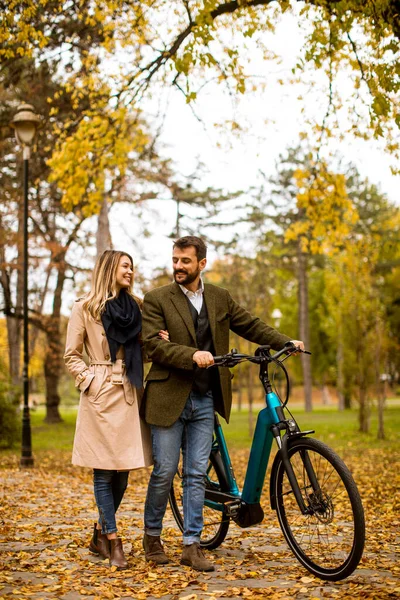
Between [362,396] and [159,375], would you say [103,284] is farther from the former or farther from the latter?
[362,396]

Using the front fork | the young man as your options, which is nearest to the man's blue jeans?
the young man

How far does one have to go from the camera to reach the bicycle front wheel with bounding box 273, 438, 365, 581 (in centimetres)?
400

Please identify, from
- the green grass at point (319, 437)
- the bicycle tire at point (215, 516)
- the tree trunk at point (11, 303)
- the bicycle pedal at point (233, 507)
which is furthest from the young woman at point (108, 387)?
the tree trunk at point (11, 303)

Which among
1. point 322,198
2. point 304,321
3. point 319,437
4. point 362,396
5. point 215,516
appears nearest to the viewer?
point 215,516

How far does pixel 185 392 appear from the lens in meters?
Result: 4.61

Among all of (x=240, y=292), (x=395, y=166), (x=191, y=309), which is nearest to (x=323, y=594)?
(x=191, y=309)

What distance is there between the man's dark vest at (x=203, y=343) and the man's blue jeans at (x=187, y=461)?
70 millimetres

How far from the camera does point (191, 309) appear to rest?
190 inches

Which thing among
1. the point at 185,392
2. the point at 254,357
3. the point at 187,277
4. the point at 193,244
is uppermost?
the point at 193,244

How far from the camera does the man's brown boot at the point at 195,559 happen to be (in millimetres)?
4484

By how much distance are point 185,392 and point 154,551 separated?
1.06m

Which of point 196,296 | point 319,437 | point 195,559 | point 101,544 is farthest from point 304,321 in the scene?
point 195,559

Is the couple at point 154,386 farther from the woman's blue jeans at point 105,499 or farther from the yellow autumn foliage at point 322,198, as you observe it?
the yellow autumn foliage at point 322,198

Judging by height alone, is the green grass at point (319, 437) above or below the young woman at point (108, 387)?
below
